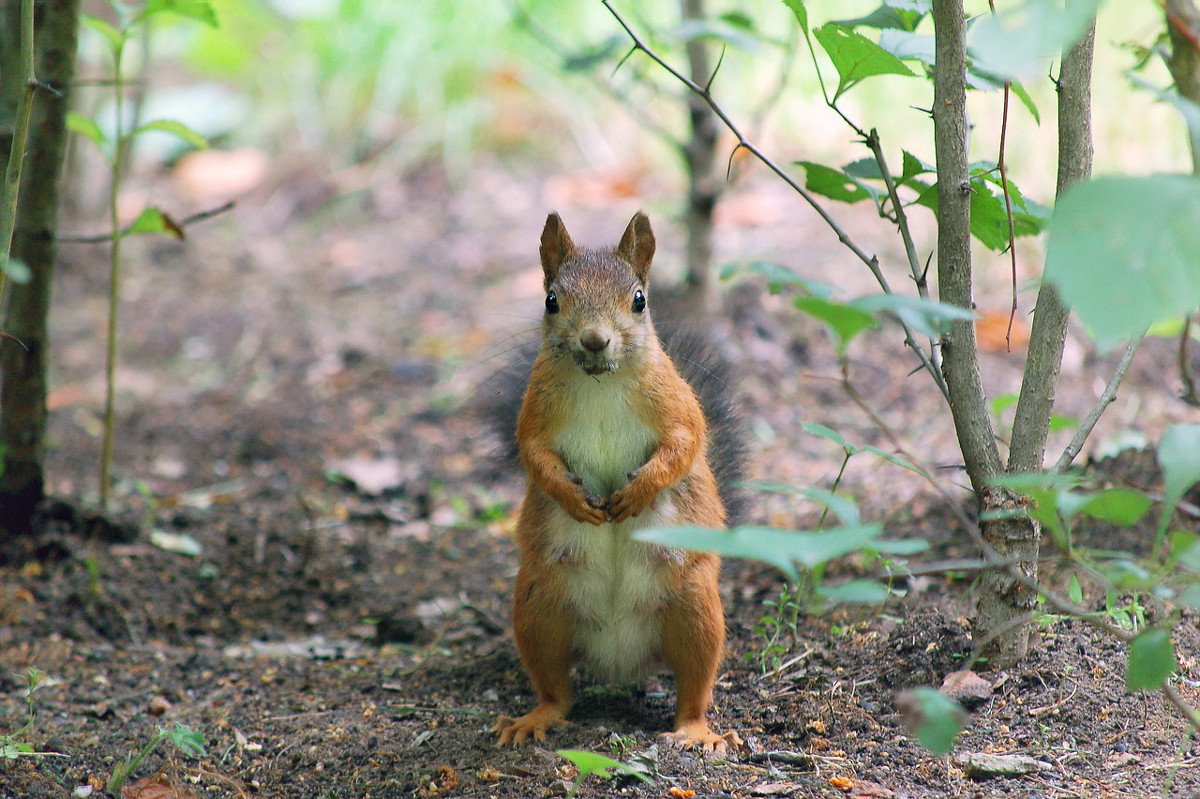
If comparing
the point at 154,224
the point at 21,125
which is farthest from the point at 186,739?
the point at 154,224

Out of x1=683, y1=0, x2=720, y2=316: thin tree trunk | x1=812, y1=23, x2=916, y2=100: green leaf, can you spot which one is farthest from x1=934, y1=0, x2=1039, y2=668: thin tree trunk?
x1=683, y1=0, x2=720, y2=316: thin tree trunk

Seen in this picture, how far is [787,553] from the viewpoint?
1143mm

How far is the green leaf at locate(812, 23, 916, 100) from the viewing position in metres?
Result: 1.90

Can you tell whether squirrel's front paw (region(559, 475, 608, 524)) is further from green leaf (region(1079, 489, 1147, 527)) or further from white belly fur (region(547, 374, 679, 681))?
green leaf (region(1079, 489, 1147, 527))

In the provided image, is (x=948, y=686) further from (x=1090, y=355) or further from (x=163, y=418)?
(x=163, y=418)

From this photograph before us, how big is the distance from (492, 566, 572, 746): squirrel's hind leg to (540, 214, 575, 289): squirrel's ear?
716 mm

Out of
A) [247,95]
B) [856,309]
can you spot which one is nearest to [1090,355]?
[856,309]

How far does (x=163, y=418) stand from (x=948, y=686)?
3.67 metres

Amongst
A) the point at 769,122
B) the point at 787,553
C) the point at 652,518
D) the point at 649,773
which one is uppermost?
the point at 769,122

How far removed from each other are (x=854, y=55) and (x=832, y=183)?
37cm

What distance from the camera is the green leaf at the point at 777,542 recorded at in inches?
44.8

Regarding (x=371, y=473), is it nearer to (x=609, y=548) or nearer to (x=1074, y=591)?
(x=609, y=548)

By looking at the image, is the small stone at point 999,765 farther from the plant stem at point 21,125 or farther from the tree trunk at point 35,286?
the tree trunk at point 35,286

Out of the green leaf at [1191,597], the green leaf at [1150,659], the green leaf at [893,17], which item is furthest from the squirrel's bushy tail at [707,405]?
the green leaf at [1191,597]
